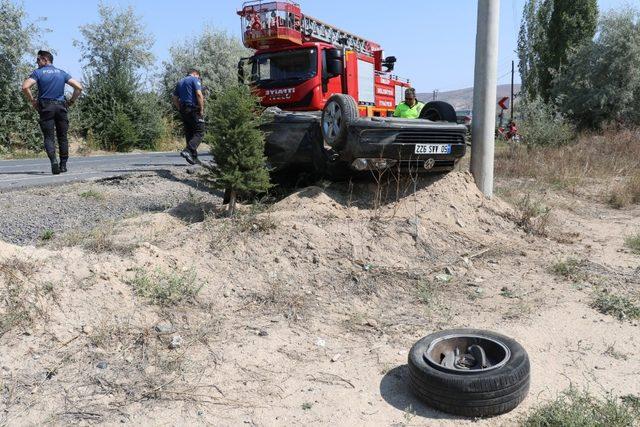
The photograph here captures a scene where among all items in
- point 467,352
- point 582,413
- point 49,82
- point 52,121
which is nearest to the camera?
point 582,413

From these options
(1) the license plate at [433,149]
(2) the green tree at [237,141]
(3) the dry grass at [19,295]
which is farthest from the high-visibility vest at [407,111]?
(3) the dry grass at [19,295]

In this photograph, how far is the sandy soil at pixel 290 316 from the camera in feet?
10.4

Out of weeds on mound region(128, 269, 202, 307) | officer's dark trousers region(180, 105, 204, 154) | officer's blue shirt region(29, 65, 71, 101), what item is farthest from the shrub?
weeds on mound region(128, 269, 202, 307)

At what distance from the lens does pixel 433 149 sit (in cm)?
650

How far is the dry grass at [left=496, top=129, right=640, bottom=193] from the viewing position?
A: 37.0 feet

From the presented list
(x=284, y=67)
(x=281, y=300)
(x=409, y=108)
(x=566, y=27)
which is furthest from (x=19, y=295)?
(x=566, y=27)

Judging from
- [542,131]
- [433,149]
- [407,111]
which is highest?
[407,111]

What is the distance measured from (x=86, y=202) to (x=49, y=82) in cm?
268

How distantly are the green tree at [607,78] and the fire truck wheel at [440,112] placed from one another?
13.6m

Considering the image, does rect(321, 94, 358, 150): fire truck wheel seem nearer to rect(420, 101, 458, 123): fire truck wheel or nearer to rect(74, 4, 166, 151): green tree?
rect(420, 101, 458, 123): fire truck wheel

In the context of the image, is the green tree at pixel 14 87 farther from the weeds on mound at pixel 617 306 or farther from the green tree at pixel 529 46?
the green tree at pixel 529 46

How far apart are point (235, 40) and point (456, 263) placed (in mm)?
31880

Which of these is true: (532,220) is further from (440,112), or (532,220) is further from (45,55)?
(45,55)

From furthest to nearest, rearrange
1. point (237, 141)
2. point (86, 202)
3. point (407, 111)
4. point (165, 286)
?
point (407, 111), point (86, 202), point (237, 141), point (165, 286)
